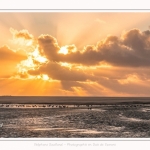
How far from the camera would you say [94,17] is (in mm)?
15625

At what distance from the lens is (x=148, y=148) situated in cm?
1239

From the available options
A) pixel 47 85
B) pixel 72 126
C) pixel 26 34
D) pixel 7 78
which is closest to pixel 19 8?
pixel 26 34

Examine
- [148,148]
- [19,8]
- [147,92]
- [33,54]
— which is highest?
[19,8]

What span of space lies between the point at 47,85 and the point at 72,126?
290cm

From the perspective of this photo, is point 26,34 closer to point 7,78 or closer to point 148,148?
point 7,78

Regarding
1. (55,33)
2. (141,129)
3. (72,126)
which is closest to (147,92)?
(141,129)

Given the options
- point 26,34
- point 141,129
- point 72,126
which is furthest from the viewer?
point 72,126

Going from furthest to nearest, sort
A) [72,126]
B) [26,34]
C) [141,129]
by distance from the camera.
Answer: [72,126], [141,129], [26,34]

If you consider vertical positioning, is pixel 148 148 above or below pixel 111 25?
below

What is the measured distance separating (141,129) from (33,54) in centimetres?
731

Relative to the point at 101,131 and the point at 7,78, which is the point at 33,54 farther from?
the point at 101,131

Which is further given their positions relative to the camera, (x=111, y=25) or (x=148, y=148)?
(x=111, y=25)

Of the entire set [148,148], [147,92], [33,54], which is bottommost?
[148,148]

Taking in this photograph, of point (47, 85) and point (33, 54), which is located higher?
point (33, 54)
